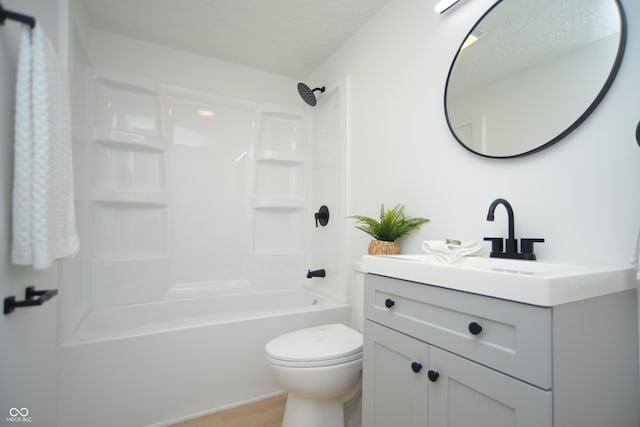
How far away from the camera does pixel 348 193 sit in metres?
2.16

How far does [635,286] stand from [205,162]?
8.13 ft

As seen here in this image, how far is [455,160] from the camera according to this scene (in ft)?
4.64

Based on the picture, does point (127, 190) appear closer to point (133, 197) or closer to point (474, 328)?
point (133, 197)

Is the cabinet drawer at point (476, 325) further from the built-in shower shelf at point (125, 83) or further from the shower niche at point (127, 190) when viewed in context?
the built-in shower shelf at point (125, 83)

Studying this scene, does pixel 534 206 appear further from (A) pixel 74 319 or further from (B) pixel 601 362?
(A) pixel 74 319

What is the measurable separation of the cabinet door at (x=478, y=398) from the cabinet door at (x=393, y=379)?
0.15ft

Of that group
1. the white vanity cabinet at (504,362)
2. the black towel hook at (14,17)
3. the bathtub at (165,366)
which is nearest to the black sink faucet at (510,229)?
the white vanity cabinet at (504,362)

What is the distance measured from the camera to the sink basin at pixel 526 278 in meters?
0.67

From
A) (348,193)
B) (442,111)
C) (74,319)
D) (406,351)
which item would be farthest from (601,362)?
(74,319)

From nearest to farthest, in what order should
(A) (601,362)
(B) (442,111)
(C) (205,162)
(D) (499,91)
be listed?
(A) (601,362), (D) (499,91), (B) (442,111), (C) (205,162)

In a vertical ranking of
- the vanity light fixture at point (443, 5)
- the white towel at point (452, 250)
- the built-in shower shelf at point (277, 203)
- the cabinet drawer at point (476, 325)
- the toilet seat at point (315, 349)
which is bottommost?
the toilet seat at point (315, 349)

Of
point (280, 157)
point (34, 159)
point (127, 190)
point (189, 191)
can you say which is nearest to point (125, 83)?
point (127, 190)

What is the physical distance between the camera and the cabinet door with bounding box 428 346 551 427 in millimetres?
682

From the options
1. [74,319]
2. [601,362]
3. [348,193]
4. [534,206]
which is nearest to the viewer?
[601,362]
